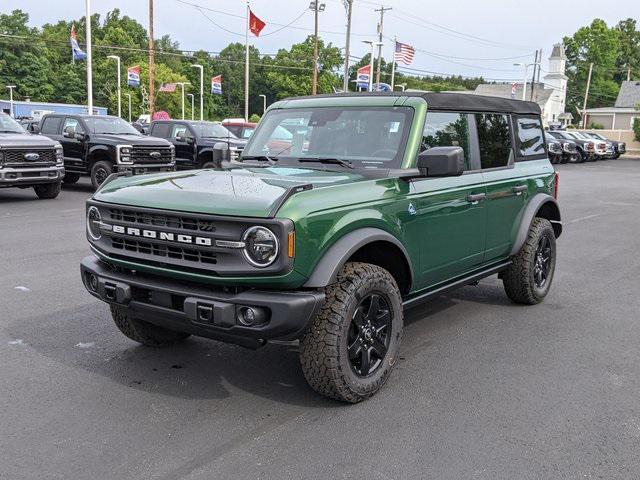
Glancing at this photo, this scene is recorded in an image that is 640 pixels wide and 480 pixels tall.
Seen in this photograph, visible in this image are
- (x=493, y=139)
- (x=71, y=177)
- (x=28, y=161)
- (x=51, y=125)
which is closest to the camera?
(x=493, y=139)

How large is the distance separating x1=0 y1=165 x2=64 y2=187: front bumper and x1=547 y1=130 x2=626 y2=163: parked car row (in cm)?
2660

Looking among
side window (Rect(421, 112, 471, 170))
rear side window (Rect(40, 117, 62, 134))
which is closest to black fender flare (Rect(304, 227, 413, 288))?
side window (Rect(421, 112, 471, 170))

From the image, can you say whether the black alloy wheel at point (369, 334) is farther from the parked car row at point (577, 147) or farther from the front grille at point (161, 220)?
the parked car row at point (577, 147)

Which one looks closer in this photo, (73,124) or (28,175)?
(28,175)

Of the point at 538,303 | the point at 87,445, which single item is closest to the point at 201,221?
the point at 87,445

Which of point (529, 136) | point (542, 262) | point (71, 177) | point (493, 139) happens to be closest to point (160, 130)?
A: point (71, 177)

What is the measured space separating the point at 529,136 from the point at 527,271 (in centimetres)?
134

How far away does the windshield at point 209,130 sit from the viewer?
60.0 feet

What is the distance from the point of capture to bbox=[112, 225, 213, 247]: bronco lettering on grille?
11.5 ft

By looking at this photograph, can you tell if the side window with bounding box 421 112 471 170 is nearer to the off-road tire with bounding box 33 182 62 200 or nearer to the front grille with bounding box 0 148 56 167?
the front grille with bounding box 0 148 56 167

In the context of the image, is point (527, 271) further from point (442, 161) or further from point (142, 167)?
point (142, 167)

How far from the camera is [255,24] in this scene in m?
36.8

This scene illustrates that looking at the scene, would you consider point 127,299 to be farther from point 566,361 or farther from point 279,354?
point 566,361

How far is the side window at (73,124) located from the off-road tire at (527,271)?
13097 millimetres
